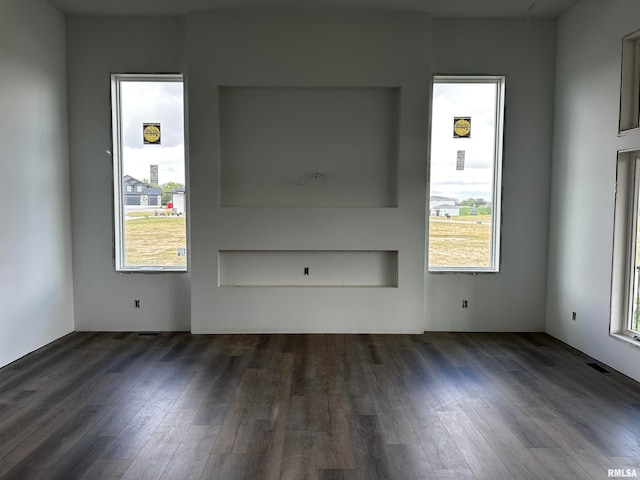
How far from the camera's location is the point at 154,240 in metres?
→ 5.56

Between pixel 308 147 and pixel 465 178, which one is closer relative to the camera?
pixel 308 147

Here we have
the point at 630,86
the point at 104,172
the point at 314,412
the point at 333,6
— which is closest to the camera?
the point at 314,412

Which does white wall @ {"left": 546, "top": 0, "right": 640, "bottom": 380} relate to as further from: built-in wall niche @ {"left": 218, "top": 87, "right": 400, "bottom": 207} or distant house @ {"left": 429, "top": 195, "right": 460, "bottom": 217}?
built-in wall niche @ {"left": 218, "top": 87, "right": 400, "bottom": 207}

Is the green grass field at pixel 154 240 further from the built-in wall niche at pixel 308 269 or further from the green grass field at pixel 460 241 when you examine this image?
the green grass field at pixel 460 241

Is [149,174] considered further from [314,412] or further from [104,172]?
[314,412]

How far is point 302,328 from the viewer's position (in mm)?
5324

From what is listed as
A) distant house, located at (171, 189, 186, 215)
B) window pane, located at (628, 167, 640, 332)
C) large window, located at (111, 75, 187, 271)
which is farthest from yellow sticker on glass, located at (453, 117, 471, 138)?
distant house, located at (171, 189, 186, 215)

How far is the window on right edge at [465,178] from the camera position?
546cm

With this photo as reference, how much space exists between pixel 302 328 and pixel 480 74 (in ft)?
11.9

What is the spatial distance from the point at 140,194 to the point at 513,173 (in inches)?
176

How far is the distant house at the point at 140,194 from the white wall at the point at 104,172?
0.20 meters

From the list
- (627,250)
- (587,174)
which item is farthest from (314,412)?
(587,174)

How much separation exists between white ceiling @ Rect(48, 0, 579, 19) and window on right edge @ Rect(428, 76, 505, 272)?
785 mm

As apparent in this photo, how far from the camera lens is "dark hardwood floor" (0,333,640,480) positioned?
2590 millimetres
